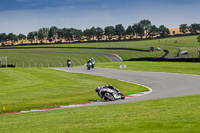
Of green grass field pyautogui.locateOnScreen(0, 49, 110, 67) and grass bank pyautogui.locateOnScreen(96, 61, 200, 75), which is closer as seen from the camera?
grass bank pyautogui.locateOnScreen(96, 61, 200, 75)

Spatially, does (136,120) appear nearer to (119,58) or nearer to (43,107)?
(43,107)

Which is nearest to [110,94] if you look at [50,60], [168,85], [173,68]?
[168,85]

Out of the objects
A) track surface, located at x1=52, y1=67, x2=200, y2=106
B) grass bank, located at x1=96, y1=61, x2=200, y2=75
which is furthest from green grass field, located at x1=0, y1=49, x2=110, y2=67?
track surface, located at x1=52, y1=67, x2=200, y2=106

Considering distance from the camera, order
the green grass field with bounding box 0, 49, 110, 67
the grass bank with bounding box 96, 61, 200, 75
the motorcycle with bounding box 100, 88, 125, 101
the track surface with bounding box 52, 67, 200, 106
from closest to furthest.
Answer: the motorcycle with bounding box 100, 88, 125, 101 < the track surface with bounding box 52, 67, 200, 106 < the grass bank with bounding box 96, 61, 200, 75 < the green grass field with bounding box 0, 49, 110, 67

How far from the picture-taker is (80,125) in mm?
9719

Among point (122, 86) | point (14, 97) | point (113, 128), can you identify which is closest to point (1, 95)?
point (14, 97)

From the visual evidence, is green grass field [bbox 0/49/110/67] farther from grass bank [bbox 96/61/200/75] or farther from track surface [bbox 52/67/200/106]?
track surface [bbox 52/67/200/106]

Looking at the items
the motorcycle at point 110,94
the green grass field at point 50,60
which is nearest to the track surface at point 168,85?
the motorcycle at point 110,94

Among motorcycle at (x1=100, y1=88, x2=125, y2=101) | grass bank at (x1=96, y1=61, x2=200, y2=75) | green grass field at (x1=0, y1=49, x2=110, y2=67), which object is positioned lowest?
green grass field at (x1=0, y1=49, x2=110, y2=67)

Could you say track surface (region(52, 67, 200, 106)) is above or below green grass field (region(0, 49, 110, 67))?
above

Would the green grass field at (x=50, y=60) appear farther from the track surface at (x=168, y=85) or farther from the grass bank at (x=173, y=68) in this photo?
the track surface at (x=168, y=85)

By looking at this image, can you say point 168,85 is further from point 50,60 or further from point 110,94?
point 50,60

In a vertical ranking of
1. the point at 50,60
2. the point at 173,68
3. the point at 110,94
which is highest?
the point at 110,94

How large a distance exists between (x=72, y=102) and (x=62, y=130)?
9859mm
